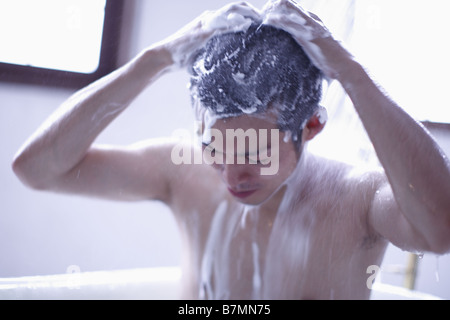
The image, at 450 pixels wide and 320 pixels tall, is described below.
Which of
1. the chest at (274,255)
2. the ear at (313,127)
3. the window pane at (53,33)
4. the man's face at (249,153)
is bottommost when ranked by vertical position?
the chest at (274,255)

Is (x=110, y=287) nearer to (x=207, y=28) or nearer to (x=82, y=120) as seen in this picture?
(x=82, y=120)

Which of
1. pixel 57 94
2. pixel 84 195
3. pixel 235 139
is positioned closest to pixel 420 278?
pixel 235 139

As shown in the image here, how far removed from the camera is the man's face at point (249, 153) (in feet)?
1.96

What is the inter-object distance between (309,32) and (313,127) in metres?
0.15

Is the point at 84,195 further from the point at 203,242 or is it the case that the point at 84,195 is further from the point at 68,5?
the point at 68,5

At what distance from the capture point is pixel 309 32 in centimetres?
58

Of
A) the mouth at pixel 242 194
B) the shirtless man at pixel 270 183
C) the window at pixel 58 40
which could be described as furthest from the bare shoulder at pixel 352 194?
the window at pixel 58 40

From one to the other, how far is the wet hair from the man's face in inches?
0.6

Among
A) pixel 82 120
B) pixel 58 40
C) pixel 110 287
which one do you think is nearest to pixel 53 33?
pixel 58 40

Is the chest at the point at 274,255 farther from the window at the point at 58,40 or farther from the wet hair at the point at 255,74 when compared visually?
the window at the point at 58,40

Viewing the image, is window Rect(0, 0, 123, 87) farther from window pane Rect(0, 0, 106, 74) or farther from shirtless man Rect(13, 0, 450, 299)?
shirtless man Rect(13, 0, 450, 299)

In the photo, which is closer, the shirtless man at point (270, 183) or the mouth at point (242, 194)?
the shirtless man at point (270, 183)

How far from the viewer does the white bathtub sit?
32.9 inches

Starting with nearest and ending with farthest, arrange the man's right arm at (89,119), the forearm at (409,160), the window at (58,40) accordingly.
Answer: the forearm at (409,160), the man's right arm at (89,119), the window at (58,40)
